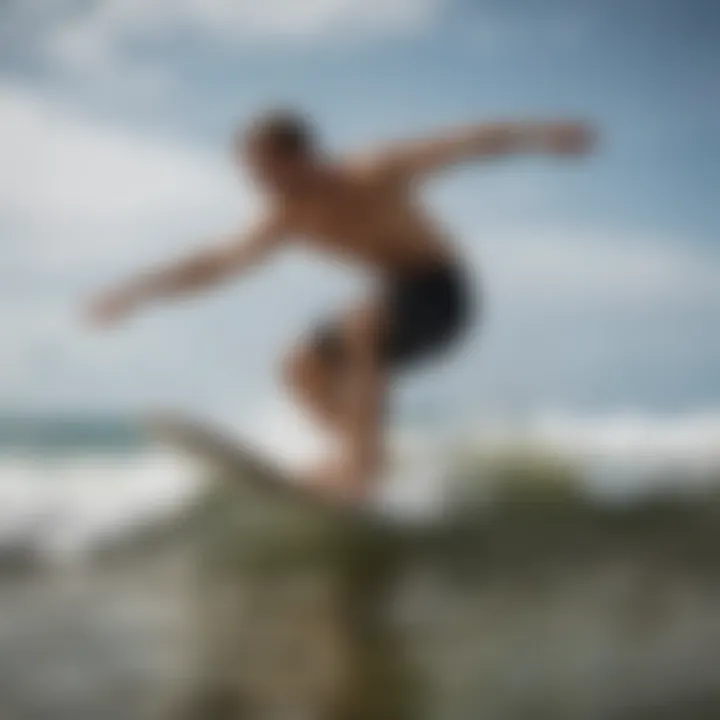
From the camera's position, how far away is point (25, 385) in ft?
3.81

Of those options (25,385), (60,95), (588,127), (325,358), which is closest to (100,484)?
(25,385)

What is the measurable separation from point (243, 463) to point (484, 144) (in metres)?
0.38

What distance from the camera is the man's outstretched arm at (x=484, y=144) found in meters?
1.18

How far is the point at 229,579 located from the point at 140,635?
94mm

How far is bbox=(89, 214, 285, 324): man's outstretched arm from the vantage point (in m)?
1.17

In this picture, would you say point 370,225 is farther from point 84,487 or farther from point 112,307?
point 84,487

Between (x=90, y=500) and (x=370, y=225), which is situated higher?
(x=370, y=225)

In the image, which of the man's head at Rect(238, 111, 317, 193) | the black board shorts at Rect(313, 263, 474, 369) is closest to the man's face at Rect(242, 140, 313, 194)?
the man's head at Rect(238, 111, 317, 193)

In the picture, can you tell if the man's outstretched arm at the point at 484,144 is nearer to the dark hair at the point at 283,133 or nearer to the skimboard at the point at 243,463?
the dark hair at the point at 283,133

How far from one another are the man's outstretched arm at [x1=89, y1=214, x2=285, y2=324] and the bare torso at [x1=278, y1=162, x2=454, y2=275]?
Result: 3 centimetres

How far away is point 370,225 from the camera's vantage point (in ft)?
3.84

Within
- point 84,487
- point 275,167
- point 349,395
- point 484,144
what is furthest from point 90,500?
point 484,144

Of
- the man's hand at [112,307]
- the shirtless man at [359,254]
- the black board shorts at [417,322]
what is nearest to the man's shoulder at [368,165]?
the shirtless man at [359,254]

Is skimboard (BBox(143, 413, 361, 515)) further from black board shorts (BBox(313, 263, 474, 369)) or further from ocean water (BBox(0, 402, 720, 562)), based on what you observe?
black board shorts (BBox(313, 263, 474, 369))
